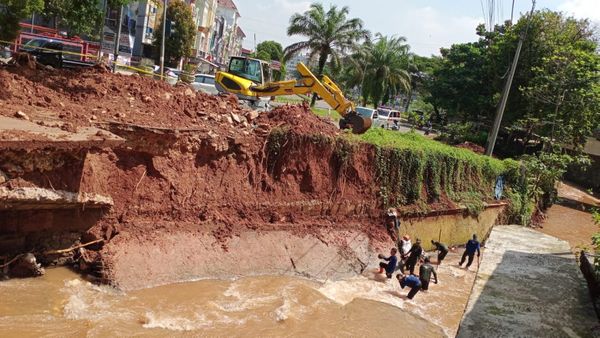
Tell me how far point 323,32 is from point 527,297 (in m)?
33.6

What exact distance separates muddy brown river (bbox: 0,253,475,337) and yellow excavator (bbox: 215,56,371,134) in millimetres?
6318

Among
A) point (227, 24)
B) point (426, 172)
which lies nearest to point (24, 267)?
point (426, 172)

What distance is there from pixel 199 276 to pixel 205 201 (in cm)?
226

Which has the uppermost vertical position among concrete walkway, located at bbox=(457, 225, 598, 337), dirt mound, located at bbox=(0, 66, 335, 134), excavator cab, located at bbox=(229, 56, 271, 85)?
excavator cab, located at bbox=(229, 56, 271, 85)

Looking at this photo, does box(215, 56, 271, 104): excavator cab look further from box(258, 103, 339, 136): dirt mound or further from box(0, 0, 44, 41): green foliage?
box(0, 0, 44, 41): green foliage

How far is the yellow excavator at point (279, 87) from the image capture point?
18.9m

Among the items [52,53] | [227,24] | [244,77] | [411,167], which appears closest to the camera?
[52,53]

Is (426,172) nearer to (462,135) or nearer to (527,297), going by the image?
(527,297)

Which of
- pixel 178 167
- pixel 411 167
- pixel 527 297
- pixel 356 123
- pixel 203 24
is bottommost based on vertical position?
pixel 527 297

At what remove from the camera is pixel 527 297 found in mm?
9008

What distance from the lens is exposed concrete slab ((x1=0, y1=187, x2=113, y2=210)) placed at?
389 inches

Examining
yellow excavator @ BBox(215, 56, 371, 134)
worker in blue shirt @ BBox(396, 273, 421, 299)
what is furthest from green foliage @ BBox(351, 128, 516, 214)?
worker in blue shirt @ BBox(396, 273, 421, 299)

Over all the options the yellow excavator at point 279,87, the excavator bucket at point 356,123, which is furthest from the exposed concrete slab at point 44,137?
the excavator bucket at point 356,123

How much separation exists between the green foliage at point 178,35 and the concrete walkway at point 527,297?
133 ft
